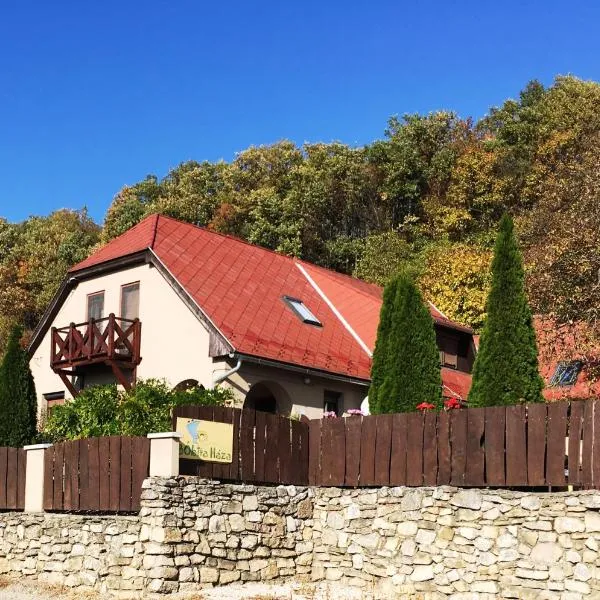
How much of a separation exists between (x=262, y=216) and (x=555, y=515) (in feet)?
99.6

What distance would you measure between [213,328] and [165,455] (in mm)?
6882

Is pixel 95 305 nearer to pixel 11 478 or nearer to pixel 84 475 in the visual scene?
pixel 11 478

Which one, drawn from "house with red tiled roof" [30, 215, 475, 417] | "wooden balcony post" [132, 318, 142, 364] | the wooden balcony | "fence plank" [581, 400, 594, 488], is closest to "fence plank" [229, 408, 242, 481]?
"fence plank" [581, 400, 594, 488]

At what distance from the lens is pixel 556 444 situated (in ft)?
38.7

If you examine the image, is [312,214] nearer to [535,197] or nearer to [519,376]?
[535,197]

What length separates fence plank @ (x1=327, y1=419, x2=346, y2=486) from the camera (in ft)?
46.2

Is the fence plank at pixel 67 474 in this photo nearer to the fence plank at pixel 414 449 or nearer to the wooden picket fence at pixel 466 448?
the wooden picket fence at pixel 466 448

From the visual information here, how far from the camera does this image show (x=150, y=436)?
13.2 metres

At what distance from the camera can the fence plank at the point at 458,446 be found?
12.6m

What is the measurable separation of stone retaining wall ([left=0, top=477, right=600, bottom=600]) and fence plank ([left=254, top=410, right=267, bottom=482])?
11.8 inches

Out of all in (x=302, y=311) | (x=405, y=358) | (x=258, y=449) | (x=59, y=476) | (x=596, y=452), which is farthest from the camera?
(x=302, y=311)

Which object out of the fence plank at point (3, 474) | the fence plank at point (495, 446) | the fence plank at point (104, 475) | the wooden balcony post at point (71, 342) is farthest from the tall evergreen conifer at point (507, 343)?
the wooden balcony post at point (71, 342)

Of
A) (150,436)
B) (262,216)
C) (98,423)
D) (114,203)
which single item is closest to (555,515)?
(150,436)

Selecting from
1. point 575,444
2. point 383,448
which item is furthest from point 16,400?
point 575,444
